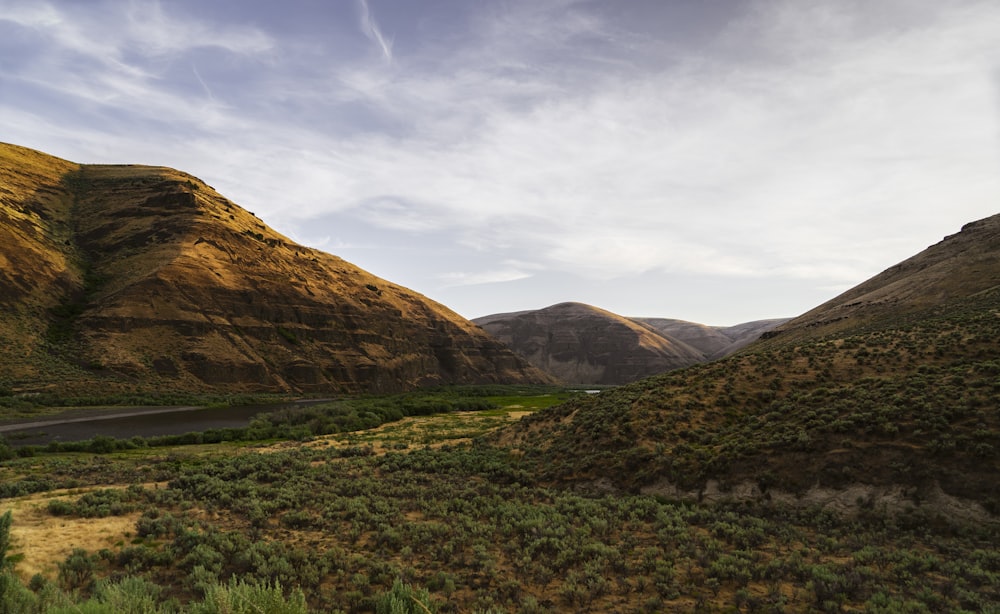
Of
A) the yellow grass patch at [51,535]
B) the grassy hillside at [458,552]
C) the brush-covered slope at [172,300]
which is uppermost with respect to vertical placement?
the brush-covered slope at [172,300]

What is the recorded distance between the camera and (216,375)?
67.6 meters

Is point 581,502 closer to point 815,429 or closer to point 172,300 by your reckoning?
point 815,429

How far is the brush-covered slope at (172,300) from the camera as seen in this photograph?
60281 millimetres

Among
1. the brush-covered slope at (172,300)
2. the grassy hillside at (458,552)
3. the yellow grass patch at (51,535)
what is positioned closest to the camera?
the grassy hillside at (458,552)

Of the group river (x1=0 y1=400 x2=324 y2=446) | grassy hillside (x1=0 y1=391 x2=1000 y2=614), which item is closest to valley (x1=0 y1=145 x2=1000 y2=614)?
grassy hillside (x1=0 y1=391 x2=1000 y2=614)

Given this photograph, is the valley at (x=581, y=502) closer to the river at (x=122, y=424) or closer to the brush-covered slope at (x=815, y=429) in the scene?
the brush-covered slope at (x=815, y=429)

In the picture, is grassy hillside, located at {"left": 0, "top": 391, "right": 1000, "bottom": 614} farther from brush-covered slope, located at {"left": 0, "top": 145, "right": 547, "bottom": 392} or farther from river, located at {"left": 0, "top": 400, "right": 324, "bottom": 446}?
brush-covered slope, located at {"left": 0, "top": 145, "right": 547, "bottom": 392}

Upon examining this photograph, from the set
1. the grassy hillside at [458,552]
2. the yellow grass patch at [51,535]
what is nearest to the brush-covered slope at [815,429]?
the grassy hillside at [458,552]

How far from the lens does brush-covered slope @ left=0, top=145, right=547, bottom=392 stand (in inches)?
2373

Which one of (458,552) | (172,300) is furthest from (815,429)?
(172,300)

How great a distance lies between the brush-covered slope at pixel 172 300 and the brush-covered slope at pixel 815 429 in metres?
60.5

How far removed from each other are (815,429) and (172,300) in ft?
275

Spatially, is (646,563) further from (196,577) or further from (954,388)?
(954,388)

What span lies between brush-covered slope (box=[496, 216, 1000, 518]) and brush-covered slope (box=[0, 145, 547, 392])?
6050 centimetres
